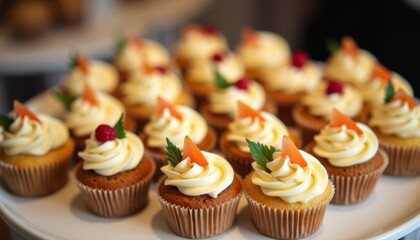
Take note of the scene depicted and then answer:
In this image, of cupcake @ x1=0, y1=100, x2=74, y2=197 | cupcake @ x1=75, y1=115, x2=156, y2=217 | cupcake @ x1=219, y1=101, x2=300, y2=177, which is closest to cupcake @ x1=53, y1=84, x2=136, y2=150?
cupcake @ x1=0, y1=100, x2=74, y2=197

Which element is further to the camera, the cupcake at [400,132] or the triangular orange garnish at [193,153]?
the cupcake at [400,132]

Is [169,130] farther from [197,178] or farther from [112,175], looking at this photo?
[197,178]

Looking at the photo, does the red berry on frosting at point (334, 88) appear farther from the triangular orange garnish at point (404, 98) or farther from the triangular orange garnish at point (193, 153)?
the triangular orange garnish at point (193, 153)

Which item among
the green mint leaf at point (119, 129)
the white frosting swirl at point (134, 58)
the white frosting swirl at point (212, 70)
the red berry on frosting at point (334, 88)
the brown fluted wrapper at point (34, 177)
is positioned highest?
the red berry on frosting at point (334, 88)

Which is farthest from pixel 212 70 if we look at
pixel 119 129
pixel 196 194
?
pixel 196 194

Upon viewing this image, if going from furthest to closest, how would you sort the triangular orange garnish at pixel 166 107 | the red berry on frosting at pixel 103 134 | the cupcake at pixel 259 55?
the cupcake at pixel 259 55, the triangular orange garnish at pixel 166 107, the red berry on frosting at pixel 103 134

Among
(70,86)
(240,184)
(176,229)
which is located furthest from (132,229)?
(70,86)

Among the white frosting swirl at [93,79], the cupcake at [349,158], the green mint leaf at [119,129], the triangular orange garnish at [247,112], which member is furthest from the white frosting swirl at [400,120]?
the white frosting swirl at [93,79]
